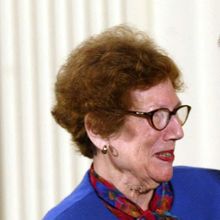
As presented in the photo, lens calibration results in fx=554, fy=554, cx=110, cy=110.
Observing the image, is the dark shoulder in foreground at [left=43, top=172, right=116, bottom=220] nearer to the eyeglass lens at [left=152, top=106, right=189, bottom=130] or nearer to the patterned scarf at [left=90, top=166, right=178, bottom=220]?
the patterned scarf at [left=90, top=166, right=178, bottom=220]

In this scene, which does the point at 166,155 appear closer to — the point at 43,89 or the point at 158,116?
the point at 158,116

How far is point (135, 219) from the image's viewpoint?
1.45 meters

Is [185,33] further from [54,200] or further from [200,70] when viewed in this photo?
[54,200]

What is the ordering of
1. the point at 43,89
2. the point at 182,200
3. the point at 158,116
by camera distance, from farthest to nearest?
the point at 43,89, the point at 182,200, the point at 158,116

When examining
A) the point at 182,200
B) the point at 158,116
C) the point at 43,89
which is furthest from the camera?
the point at 43,89

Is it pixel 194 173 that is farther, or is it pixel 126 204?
pixel 194 173

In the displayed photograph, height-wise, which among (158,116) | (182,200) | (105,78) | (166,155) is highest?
(105,78)

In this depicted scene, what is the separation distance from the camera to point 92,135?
152cm

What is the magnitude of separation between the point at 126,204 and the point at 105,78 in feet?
1.10

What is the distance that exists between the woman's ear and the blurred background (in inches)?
28.1

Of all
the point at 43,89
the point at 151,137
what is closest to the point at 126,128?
the point at 151,137

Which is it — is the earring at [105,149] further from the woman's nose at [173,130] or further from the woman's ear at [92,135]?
the woman's nose at [173,130]

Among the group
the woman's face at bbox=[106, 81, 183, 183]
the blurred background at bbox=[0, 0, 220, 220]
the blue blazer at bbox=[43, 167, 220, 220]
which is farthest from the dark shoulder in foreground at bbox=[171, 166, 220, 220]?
the blurred background at bbox=[0, 0, 220, 220]

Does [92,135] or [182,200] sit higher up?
[92,135]
